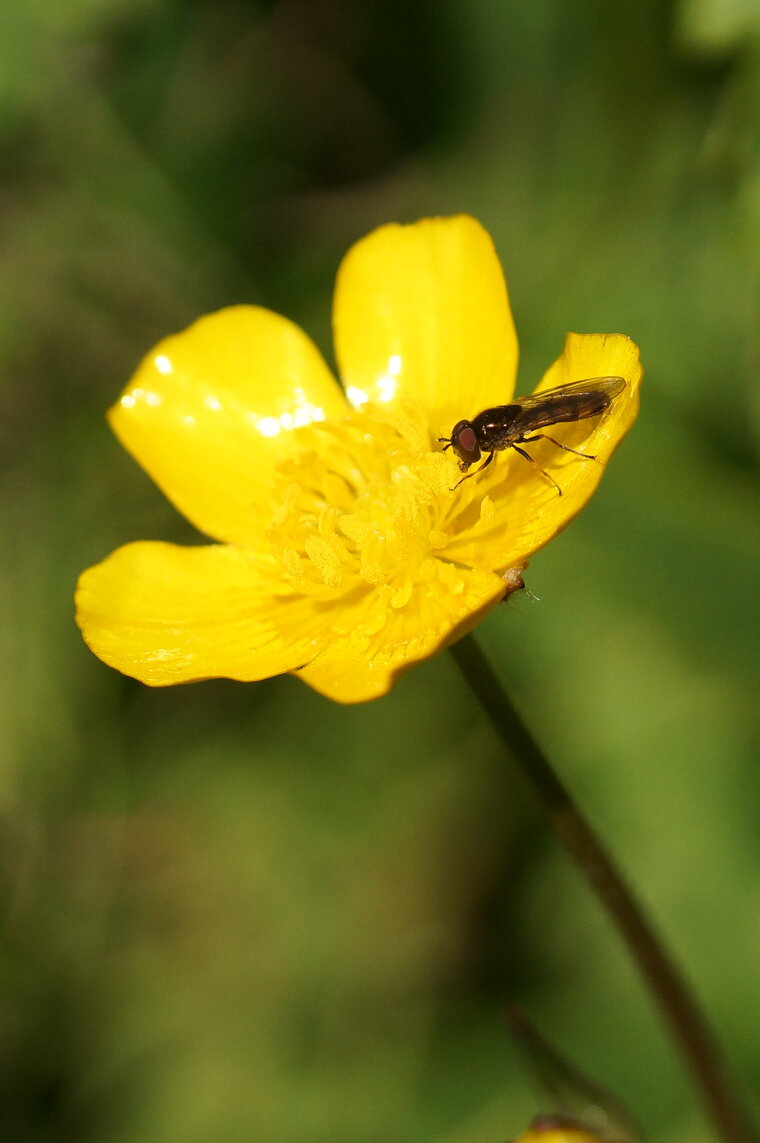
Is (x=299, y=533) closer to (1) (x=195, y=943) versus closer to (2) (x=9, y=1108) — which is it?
(1) (x=195, y=943)

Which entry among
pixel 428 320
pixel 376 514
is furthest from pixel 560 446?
pixel 428 320

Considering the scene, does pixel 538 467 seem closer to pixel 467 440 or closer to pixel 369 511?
pixel 467 440

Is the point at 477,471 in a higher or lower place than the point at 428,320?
lower

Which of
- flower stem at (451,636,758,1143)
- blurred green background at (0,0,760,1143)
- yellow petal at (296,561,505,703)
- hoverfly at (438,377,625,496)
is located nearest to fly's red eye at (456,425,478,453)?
hoverfly at (438,377,625,496)

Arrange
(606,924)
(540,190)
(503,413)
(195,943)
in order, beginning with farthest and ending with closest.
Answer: (540,190) → (195,943) → (606,924) → (503,413)

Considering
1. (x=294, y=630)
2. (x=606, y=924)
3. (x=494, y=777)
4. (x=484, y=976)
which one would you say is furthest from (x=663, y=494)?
(x=294, y=630)

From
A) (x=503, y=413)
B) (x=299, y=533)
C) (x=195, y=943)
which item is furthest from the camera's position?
(x=195, y=943)
